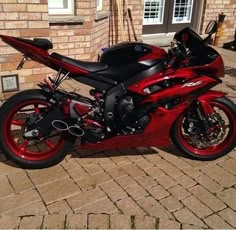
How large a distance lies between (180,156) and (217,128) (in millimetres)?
510

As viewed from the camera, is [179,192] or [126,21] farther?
[126,21]

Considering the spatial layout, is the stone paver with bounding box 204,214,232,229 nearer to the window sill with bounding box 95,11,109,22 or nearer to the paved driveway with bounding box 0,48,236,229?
the paved driveway with bounding box 0,48,236,229

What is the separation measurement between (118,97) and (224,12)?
7.41 m

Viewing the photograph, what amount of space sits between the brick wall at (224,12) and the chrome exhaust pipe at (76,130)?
693 cm

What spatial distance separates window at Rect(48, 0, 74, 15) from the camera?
18.5 ft

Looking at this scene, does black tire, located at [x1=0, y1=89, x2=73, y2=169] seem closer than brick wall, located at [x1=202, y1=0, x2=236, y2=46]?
Yes

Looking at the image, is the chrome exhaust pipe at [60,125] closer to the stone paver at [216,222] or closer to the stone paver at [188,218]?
the stone paver at [188,218]

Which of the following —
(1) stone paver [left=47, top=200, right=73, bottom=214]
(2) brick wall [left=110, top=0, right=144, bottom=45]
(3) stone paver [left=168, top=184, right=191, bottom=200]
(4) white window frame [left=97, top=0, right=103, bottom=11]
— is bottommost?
(3) stone paver [left=168, top=184, right=191, bottom=200]

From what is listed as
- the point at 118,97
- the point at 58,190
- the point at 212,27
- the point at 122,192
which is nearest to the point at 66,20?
the point at 118,97

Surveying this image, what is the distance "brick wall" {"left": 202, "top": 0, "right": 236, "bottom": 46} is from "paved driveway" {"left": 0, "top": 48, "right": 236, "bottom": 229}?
621 centimetres

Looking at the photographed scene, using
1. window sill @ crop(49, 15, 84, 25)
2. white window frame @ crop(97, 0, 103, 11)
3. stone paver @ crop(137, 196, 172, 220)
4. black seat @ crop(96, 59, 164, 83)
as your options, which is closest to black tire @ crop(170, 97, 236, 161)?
black seat @ crop(96, 59, 164, 83)

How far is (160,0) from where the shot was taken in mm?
8281

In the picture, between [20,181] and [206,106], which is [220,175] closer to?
[206,106]

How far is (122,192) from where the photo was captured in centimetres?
302
